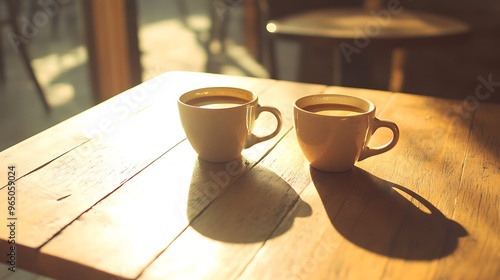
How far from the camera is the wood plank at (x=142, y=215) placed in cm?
56

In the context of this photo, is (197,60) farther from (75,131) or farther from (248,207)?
(248,207)

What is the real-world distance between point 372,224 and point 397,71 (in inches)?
82.7

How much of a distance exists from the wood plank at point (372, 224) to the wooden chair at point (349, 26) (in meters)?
0.87

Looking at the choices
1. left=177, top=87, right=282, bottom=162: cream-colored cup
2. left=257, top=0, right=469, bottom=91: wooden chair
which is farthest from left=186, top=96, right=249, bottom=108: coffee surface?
left=257, top=0, right=469, bottom=91: wooden chair

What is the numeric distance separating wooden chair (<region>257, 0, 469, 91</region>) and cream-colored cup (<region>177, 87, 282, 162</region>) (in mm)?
952

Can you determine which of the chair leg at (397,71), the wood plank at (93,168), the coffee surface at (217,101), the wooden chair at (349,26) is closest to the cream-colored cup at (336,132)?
the coffee surface at (217,101)

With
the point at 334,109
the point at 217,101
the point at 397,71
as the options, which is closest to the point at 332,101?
the point at 334,109

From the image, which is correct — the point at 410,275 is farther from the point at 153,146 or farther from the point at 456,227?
the point at 153,146

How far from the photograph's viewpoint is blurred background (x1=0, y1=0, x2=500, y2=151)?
2400mm

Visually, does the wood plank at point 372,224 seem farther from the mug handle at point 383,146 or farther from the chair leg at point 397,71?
the chair leg at point 397,71

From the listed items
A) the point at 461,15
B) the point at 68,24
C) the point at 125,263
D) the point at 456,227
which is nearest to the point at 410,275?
the point at 456,227

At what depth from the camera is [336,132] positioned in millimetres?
722

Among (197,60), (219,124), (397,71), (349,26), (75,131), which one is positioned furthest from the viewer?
(197,60)

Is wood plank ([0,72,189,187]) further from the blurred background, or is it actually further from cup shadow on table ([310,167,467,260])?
the blurred background
